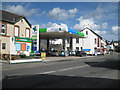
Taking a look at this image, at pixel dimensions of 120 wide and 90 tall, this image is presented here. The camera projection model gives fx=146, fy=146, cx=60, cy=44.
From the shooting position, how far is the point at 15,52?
23688mm

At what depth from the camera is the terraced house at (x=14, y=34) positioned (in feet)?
73.6

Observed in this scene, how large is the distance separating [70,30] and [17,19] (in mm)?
9890

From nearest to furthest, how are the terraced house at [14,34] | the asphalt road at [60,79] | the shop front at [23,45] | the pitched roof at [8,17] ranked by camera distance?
the asphalt road at [60,79] → the terraced house at [14,34] → the pitched roof at [8,17] → the shop front at [23,45]

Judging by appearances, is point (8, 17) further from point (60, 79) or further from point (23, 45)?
point (60, 79)

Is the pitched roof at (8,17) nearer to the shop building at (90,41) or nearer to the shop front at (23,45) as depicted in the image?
the shop front at (23,45)

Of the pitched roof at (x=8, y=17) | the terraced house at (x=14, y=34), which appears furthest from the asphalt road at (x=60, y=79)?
the pitched roof at (x=8, y=17)

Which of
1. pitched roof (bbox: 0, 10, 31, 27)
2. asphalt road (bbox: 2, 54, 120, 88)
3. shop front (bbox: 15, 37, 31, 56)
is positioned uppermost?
pitched roof (bbox: 0, 10, 31, 27)

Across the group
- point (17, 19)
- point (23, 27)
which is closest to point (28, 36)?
point (23, 27)

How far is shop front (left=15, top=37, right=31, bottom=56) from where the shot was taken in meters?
24.3

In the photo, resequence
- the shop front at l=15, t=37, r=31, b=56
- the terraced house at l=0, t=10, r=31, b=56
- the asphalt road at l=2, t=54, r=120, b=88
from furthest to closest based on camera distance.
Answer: the shop front at l=15, t=37, r=31, b=56, the terraced house at l=0, t=10, r=31, b=56, the asphalt road at l=2, t=54, r=120, b=88

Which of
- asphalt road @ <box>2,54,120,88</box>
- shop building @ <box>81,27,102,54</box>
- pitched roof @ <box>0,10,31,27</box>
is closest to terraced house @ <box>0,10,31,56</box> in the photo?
pitched roof @ <box>0,10,31,27</box>

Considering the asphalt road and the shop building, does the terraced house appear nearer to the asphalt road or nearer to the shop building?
the asphalt road

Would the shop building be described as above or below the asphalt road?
above

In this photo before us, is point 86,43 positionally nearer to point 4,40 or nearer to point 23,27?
point 23,27
